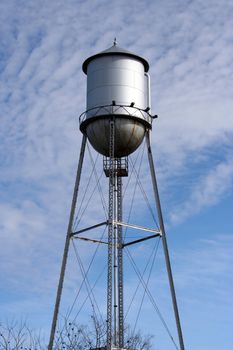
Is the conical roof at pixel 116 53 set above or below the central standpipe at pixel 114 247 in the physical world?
above

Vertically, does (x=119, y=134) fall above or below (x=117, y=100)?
below

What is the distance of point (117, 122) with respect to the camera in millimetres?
30547

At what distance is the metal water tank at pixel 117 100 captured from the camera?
3062 centimetres

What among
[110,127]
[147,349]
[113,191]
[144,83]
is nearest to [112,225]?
[113,191]

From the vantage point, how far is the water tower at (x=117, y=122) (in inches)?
1190

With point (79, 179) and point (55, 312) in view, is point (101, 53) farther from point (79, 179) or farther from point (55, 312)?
point (55, 312)

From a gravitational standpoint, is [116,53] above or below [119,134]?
above

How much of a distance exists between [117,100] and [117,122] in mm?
1080

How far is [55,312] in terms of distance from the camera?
29688mm

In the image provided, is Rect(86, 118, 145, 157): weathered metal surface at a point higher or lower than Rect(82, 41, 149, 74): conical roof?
lower

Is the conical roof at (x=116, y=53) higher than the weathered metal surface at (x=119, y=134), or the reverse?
the conical roof at (x=116, y=53)

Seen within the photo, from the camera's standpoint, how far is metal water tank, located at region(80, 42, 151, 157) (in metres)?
30.6

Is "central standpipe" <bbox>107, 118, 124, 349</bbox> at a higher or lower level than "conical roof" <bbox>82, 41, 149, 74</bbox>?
lower

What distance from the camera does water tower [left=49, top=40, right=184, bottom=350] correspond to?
30.2m
